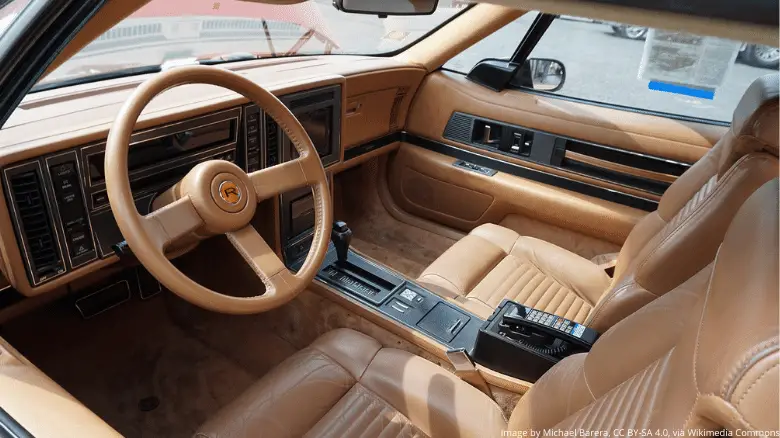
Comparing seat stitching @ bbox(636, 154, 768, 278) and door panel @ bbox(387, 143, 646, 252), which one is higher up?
seat stitching @ bbox(636, 154, 768, 278)

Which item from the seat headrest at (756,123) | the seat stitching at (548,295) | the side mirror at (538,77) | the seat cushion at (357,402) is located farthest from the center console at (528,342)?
the side mirror at (538,77)

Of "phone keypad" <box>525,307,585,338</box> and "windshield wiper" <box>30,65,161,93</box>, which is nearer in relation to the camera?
"phone keypad" <box>525,307,585,338</box>

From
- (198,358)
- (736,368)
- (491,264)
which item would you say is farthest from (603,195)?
(736,368)

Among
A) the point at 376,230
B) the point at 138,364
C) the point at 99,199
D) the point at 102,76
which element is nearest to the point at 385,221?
the point at 376,230

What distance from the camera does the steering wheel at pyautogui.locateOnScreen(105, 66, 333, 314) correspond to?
1.11 meters

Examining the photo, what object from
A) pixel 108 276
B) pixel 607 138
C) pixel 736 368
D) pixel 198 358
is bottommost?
pixel 198 358

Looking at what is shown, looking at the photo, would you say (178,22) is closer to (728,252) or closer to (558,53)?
(558,53)

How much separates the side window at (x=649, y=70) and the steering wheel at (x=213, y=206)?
0.82 m

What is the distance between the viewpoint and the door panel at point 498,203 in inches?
91.9

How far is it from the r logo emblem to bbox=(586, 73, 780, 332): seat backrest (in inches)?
38.9

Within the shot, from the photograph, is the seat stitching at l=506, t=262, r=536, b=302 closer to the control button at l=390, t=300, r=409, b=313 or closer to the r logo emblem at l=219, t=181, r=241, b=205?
the control button at l=390, t=300, r=409, b=313

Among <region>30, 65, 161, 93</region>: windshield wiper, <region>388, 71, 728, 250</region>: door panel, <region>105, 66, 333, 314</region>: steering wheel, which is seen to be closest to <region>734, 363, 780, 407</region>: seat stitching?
<region>105, 66, 333, 314</region>: steering wheel

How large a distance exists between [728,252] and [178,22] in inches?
80.0

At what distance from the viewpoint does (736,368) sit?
0.52 meters
